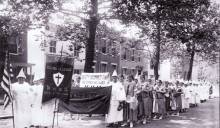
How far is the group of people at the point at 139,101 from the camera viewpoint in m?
→ 14.1

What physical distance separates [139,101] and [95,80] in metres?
2.31

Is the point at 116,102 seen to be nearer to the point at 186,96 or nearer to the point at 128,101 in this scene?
the point at 128,101

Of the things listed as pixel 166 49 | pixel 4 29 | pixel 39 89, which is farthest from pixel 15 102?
pixel 166 49

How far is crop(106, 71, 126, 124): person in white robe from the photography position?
13.9 m

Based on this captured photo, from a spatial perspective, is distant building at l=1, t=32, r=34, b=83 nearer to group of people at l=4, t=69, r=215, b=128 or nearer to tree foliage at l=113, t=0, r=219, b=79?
tree foliage at l=113, t=0, r=219, b=79

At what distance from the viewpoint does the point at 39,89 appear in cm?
1260

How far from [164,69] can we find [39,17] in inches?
1983

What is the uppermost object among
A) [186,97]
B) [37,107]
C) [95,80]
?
[95,80]

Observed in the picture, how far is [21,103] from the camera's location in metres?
12.0

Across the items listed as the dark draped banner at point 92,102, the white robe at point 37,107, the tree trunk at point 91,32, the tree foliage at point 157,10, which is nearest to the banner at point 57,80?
the white robe at point 37,107

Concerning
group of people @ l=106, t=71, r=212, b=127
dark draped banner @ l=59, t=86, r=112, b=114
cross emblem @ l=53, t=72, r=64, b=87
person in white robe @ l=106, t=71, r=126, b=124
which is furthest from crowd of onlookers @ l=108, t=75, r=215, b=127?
cross emblem @ l=53, t=72, r=64, b=87

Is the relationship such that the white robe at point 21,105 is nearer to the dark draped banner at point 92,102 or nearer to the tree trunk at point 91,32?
the dark draped banner at point 92,102

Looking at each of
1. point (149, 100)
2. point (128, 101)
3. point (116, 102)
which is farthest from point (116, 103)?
point (149, 100)

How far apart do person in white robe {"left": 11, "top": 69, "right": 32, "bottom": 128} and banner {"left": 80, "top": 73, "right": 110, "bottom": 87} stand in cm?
462
